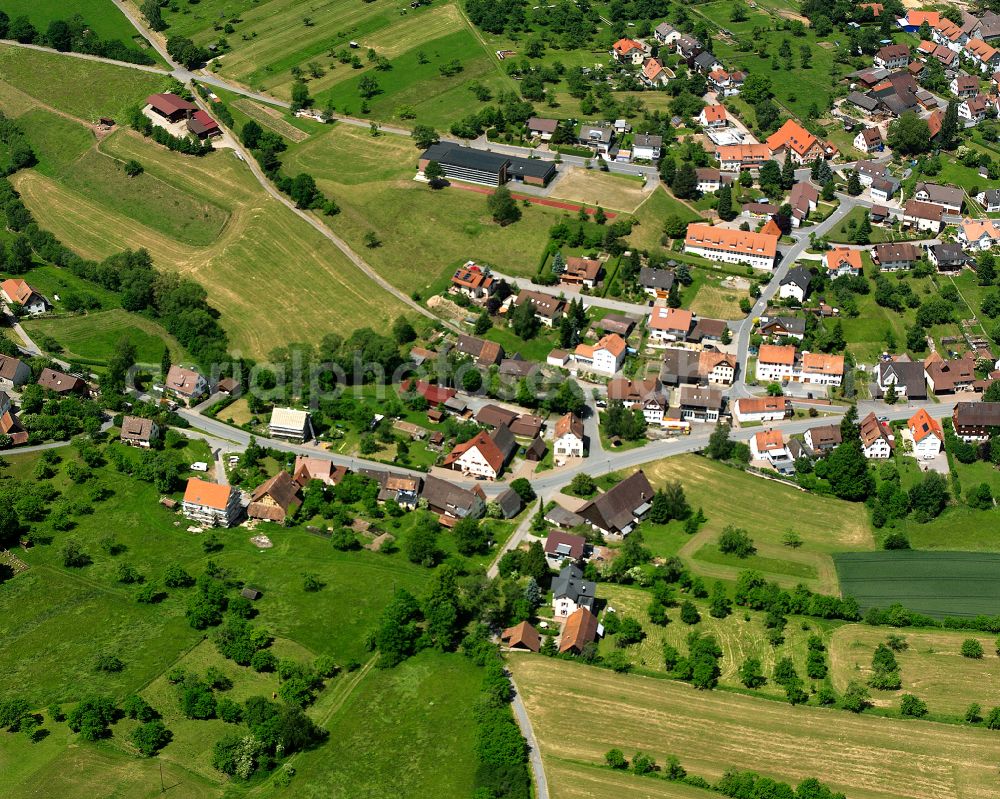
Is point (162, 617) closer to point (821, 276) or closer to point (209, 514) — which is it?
point (209, 514)

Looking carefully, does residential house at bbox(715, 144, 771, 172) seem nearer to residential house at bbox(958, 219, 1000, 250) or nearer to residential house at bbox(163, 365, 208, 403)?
residential house at bbox(958, 219, 1000, 250)

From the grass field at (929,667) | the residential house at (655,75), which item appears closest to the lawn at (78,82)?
the residential house at (655,75)

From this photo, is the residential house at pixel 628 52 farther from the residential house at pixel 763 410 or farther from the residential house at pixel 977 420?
the residential house at pixel 977 420

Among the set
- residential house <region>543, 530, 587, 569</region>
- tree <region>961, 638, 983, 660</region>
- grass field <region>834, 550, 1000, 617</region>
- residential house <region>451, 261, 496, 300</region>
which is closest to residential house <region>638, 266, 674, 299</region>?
residential house <region>451, 261, 496, 300</region>

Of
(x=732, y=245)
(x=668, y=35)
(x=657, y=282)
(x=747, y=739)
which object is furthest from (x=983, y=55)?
(x=747, y=739)

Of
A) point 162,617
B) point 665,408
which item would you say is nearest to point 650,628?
point 665,408

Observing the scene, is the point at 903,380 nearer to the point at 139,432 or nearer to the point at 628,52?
the point at 139,432
